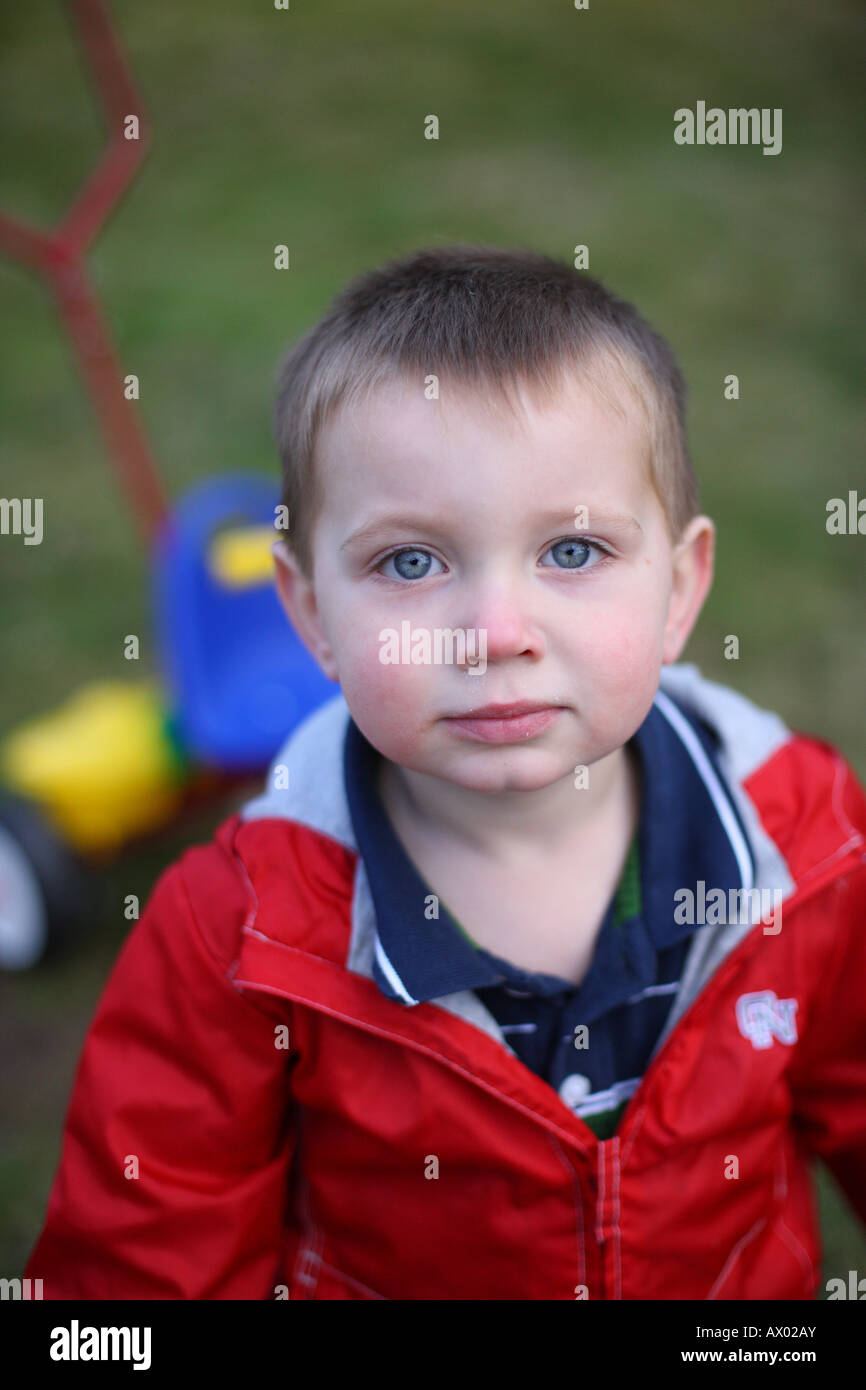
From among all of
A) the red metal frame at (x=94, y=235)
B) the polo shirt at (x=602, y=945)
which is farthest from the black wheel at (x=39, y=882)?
the polo shirt at (x=602, y=945)

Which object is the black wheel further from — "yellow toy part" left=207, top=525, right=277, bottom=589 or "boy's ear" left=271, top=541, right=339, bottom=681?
"boy's ear" left=271, top=541, right=339, bottom=681

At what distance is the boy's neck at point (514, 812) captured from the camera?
47.8 inches

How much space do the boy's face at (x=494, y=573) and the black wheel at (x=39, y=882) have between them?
3.94 ft

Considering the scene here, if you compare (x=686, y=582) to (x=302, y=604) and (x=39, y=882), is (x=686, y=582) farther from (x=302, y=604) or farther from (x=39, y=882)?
(x=39, y=882)

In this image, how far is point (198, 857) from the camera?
4.08 feet

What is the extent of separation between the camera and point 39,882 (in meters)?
2.11

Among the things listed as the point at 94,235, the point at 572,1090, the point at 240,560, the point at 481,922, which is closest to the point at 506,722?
the point at 481,922

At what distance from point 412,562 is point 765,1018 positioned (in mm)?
581

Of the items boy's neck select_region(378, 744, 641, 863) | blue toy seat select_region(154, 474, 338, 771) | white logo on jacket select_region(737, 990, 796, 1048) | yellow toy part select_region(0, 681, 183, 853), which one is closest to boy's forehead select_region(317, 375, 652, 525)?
boy's neck select_region(378, 744, 641, 863)

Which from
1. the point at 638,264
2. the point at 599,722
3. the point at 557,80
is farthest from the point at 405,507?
the point at 557,80

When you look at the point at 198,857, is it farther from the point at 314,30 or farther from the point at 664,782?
the point at 314,30

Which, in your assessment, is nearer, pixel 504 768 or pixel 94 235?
pixel 504 768

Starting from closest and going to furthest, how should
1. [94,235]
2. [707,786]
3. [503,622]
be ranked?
[503,622]
[707,786]
[94,235]

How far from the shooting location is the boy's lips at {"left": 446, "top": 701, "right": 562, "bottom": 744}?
3.40ft
